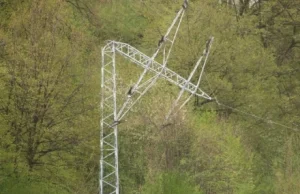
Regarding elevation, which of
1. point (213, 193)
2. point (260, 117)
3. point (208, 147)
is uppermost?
point (260, 117)

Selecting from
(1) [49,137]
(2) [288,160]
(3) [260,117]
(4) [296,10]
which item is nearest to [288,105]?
(3) [260,117]

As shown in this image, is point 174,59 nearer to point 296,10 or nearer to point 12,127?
point 296,10

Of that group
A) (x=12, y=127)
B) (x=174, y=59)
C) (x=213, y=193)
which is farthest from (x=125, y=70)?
(x=12, y=127)

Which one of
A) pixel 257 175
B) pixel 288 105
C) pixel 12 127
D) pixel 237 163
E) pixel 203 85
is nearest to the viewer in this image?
pixel 12 127

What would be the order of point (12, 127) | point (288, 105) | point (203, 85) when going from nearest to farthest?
1. point (12, 127)
2. point (203, 85)
3. point (288, 105)

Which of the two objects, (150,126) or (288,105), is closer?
(150,126)

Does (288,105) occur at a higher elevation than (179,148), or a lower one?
higher

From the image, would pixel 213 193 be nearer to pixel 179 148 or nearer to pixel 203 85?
pixel 179 148
